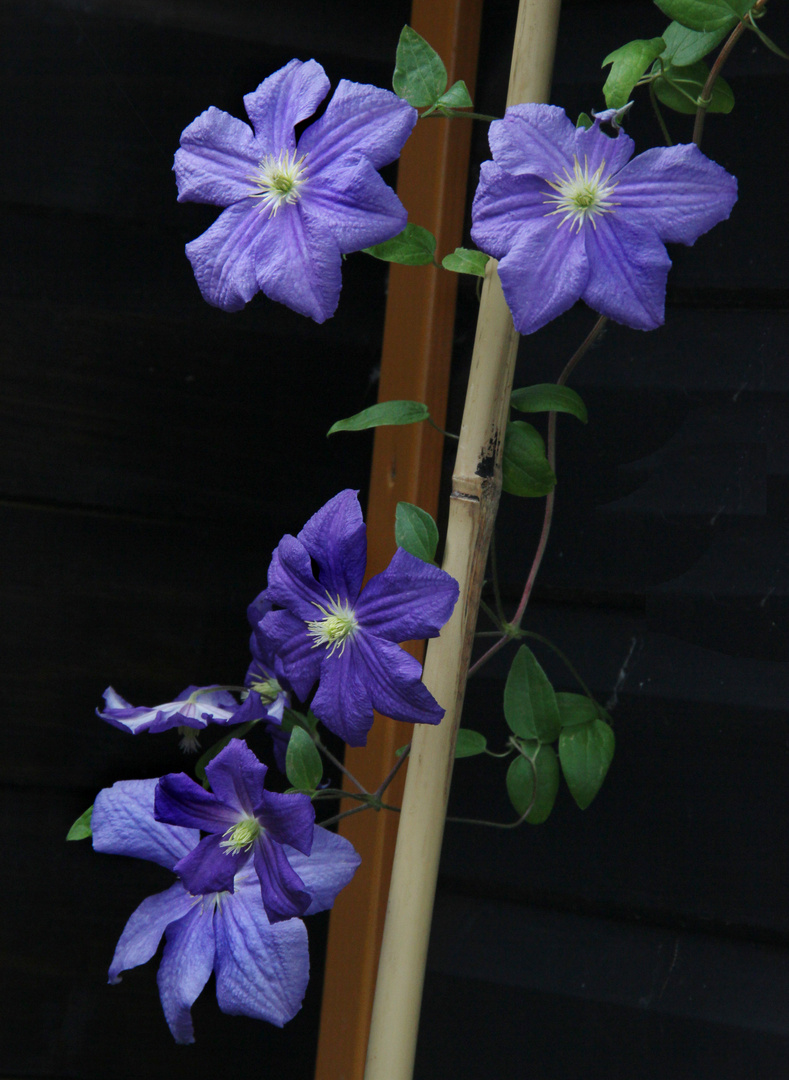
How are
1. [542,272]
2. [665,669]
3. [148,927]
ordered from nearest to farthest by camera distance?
[542,272], [148,927], [665,669]

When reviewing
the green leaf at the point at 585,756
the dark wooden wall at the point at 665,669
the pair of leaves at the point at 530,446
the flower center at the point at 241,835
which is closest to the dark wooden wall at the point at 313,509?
the dark wooden wall at the point at 665,669

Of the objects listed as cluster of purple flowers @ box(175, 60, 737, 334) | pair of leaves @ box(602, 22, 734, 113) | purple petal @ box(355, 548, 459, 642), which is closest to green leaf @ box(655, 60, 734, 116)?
pair of leaves @ box(602, 22, 734, 113)

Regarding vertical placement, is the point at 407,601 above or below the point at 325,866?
above

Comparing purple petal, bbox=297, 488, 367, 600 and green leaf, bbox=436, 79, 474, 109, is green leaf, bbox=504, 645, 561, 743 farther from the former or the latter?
green leaf, bbox=436, 79, 474, 109

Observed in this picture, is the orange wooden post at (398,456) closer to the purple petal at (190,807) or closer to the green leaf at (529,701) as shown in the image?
the green leaf at (529,701)

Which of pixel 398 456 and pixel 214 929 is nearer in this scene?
pixel 214 929

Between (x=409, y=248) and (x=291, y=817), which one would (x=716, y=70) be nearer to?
(x=409, y=248)

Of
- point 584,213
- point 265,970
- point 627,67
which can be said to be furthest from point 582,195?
point 265,970

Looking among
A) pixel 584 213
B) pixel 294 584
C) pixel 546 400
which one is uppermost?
pixel 584 213
